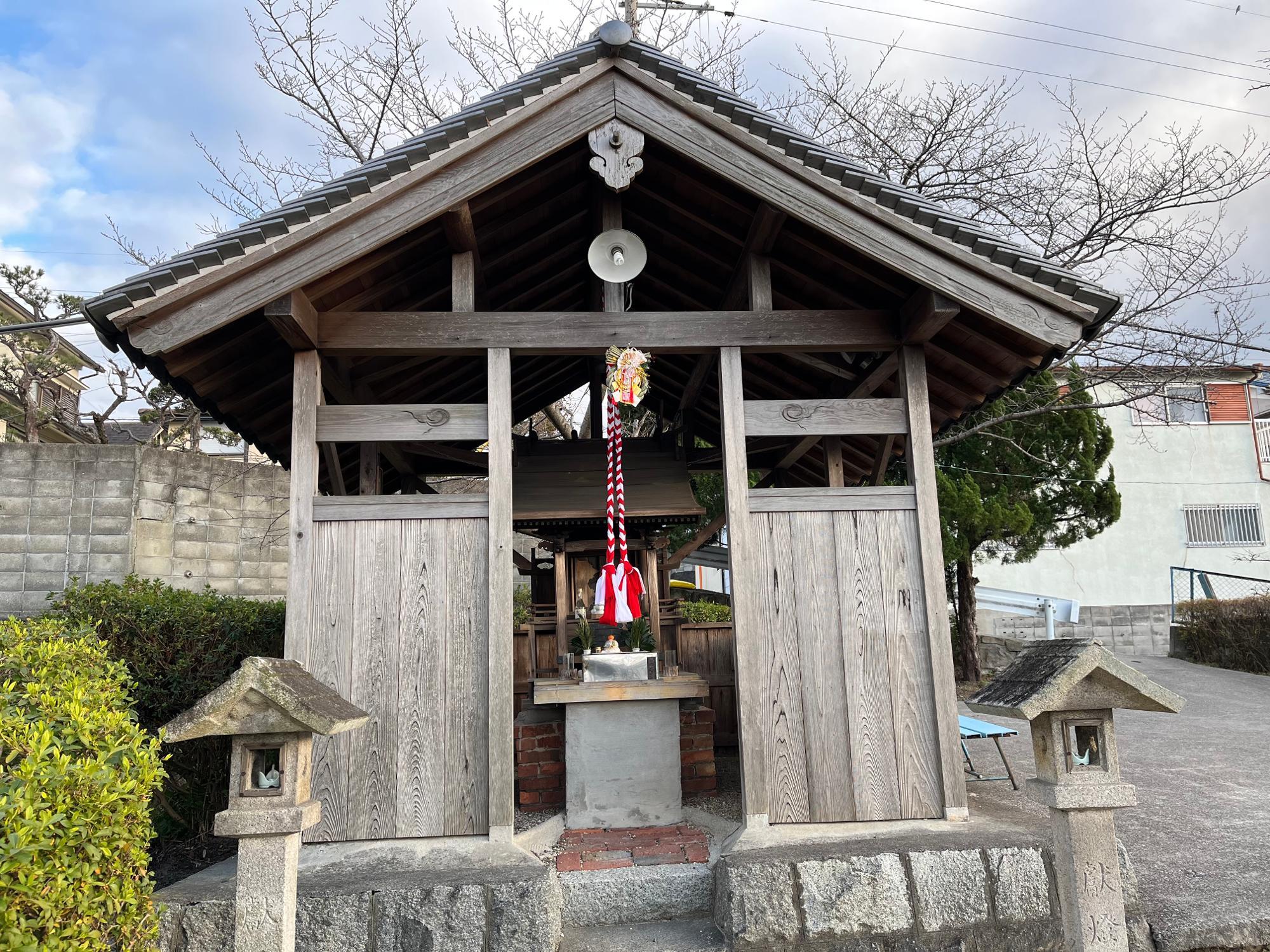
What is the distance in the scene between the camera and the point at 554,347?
5562mm

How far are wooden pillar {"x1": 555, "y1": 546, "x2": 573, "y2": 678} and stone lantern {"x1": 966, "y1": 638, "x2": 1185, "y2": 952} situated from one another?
508cm

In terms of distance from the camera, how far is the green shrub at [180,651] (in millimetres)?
6027

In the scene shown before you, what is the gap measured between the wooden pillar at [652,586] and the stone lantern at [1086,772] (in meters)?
4.74

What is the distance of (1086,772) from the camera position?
3.57 metres

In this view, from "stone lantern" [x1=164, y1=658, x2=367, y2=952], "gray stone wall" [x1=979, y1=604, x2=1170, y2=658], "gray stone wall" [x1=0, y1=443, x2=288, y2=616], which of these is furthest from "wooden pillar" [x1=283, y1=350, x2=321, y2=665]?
"gray stone wall" [x1=979, y1=604, x2=1170, y2=658]

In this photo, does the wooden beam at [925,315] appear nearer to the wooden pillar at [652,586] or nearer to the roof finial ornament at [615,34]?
the roof finial ornament at [615,34]

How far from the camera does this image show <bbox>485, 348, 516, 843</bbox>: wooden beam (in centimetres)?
493

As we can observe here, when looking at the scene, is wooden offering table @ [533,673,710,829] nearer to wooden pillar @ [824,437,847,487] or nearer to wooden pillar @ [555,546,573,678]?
wooden pillar @ [555,546,573,678]

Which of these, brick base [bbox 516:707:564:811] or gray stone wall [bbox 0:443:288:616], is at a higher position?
gray stone wall [bbox 0:443:288:616]

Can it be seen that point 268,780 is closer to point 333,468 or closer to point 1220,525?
point 333,468

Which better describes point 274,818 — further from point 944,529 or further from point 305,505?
point 944,529

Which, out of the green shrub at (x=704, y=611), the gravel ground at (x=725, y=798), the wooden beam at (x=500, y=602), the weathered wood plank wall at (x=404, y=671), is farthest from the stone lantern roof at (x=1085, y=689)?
the green shrub at (x=704, y=611)

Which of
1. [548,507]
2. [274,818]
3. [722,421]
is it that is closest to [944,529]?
[548,507]

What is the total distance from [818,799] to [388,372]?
4.73 meters
